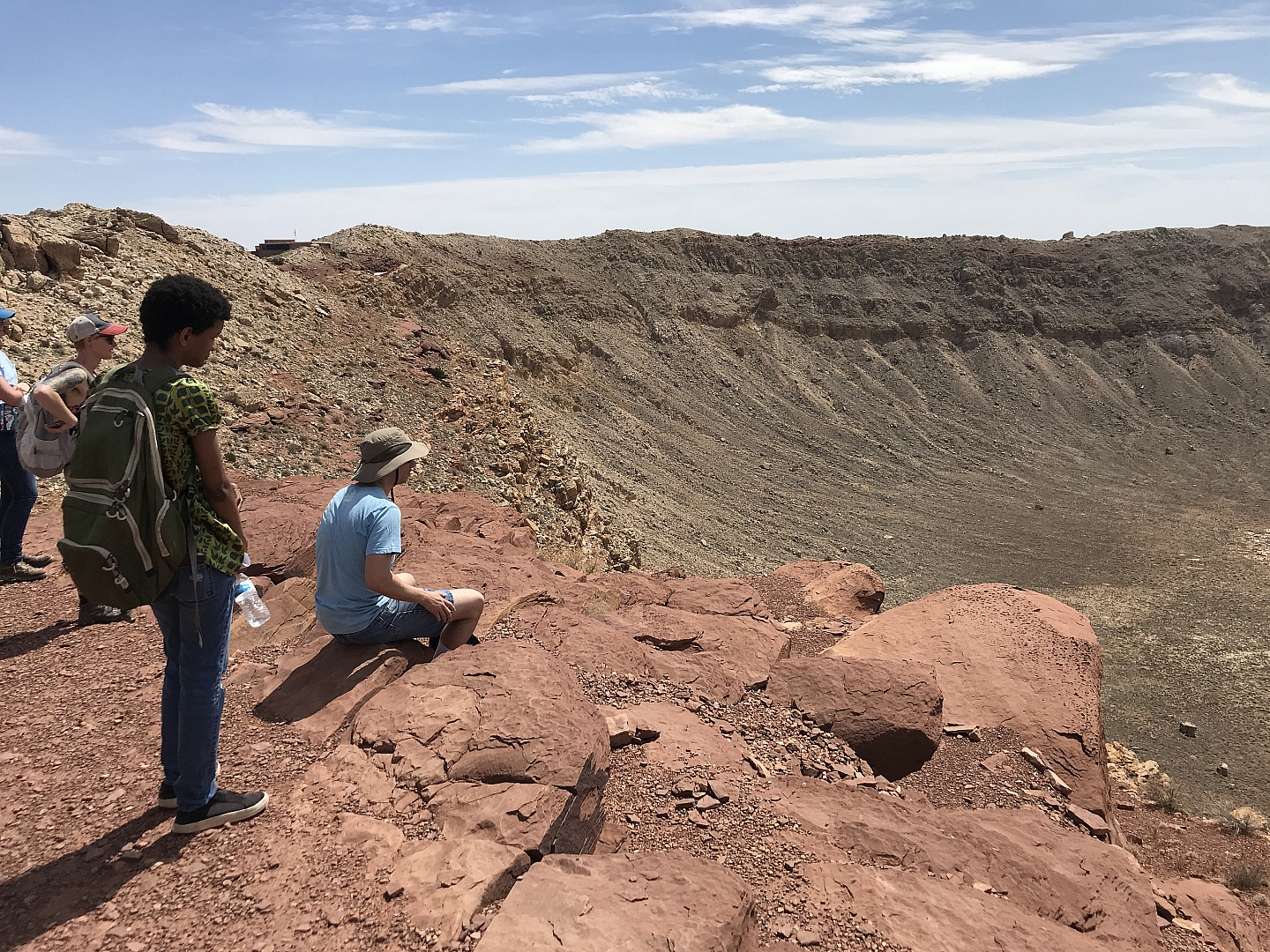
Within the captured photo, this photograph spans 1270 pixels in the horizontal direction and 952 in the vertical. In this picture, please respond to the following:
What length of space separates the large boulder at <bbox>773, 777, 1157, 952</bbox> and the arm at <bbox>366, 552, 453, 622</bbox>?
183cm

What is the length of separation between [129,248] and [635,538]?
10530 mm

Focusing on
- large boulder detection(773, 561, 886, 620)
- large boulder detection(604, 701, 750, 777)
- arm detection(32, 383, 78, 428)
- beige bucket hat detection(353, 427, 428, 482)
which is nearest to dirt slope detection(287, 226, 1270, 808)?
large boulder detection(773, 561, 886, 620)

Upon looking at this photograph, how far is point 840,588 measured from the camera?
7574 mm

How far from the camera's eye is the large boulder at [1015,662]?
4855 mm

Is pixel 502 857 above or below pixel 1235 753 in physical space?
above

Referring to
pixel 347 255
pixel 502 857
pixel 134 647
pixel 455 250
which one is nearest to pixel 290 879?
pixel 502 857

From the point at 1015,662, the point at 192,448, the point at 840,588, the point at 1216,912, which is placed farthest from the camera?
the point at 840,588

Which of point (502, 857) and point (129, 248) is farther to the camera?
point (129, 248)

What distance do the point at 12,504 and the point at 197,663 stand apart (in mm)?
3598

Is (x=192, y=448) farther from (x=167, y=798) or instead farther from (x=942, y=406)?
(x=942, y=406)

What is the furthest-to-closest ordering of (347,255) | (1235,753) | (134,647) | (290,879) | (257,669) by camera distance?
(347,255)
(1235,753)
(134,647)
(257,669)
(290,879)

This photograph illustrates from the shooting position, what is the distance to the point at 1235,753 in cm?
1171

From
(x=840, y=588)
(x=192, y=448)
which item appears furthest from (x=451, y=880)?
(x=840, y=588)

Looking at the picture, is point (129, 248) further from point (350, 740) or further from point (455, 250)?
point (455, 250)
